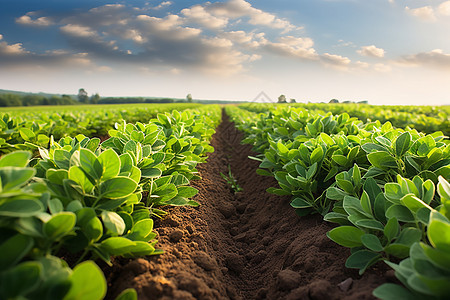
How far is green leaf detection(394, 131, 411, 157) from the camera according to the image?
193 cm

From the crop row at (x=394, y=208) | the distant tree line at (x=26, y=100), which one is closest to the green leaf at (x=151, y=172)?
the crop row at (x=394, y=208)

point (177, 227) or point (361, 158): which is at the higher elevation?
point (361, 158)

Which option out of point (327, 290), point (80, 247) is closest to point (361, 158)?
point (327, 290)

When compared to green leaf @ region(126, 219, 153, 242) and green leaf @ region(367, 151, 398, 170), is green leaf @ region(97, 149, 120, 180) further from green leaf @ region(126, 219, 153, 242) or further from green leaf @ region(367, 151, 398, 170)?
green leaf @ region(367, 151, 398, 170)

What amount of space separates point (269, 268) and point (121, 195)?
1.43 metres

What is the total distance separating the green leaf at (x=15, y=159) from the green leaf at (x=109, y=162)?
0.99 ft

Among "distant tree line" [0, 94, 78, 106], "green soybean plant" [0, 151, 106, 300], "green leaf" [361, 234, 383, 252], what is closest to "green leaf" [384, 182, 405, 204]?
→ "green leaf" [361, 234, 383, 252]

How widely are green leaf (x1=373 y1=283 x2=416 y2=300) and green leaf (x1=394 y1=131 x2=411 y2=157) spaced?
1.10 metres

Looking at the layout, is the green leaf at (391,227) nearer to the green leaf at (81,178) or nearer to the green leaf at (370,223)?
the green leaf at (370,223)

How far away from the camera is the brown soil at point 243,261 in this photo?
147cm

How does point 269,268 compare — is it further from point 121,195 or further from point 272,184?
point 272,184

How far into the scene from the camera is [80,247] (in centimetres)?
129

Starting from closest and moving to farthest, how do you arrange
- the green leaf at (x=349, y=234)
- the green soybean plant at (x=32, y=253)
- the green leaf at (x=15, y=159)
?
the green soybean plant at (x=32, y=253) < the green leaf at (x=15, y=159) < the green leaf at (x=349, y=234)

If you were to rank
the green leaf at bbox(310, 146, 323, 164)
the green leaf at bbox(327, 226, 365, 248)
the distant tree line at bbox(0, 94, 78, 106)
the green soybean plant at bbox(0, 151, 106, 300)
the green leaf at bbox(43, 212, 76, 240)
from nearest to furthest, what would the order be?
the green soybean plant at bbox(0, 151, 106, 300) → the green leaf at bbox(43, 212, 76, 240) → the green leaf at bbox(327, 226, 365, 248) → the green leaf at bbox(310, 146, 323, 164) → the distant tree line at bbox(0, 94, 78, 106)
